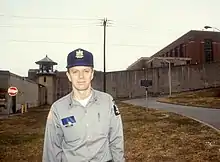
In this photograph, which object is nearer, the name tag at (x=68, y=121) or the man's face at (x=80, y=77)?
the name tag at (x=68, y=121)

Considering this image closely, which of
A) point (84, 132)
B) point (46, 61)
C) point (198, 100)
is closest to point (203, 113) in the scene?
point (198, 100)

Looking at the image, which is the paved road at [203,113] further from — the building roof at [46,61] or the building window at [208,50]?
the building window at [208,50]

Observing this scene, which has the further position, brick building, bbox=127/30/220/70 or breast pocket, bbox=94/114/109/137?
brick building, bbox=127/30/220/70

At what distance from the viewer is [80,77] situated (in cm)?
312

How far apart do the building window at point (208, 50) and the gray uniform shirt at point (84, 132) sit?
7542cm

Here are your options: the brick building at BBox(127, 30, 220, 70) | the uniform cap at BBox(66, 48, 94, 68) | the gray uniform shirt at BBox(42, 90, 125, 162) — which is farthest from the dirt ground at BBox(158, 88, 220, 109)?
the uniform cap at BBox(66, 48, 94, 68)

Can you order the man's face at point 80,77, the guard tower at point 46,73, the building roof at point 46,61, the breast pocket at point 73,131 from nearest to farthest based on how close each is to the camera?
the breast pocket at point 73,131
the man's face at point 80,77
the building roof at point 46,61
the guard tower at point 46,73

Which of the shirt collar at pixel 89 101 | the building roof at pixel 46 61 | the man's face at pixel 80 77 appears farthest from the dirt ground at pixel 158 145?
the building roof at pixel 46 61

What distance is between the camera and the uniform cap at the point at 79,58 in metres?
3.12

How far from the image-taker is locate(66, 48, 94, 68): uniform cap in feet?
10.2

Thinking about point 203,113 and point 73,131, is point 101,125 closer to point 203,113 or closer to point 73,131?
point 73,131

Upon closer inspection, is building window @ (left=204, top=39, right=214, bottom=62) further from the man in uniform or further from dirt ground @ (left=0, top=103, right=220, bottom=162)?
the man in uniform

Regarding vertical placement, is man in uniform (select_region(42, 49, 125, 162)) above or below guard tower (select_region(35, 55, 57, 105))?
below

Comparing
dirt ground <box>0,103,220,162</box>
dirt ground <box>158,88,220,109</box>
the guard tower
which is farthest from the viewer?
the guard tower
